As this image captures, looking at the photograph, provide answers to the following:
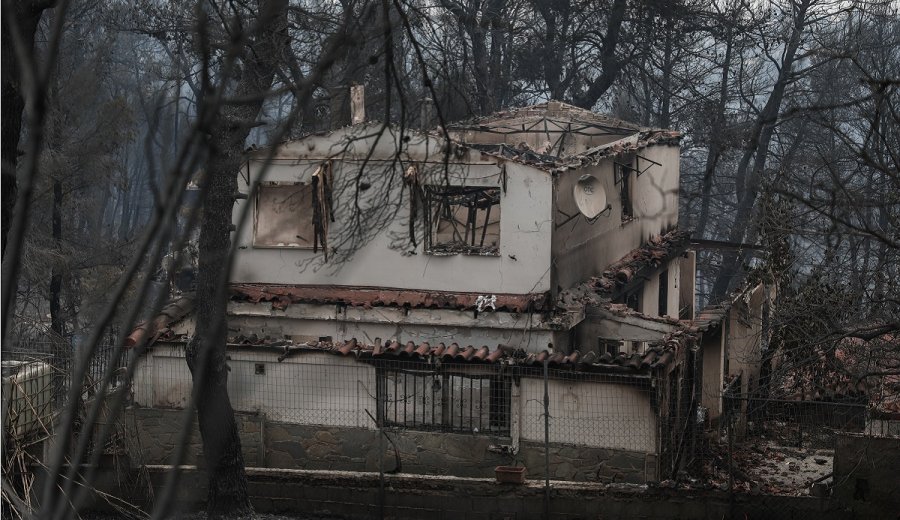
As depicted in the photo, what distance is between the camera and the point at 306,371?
15.5 metres

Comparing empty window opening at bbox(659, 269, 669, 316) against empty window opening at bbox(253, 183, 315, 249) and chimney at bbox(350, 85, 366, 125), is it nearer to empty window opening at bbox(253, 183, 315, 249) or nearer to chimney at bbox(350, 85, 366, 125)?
chimney at bbox(350, 85, 366, 125)

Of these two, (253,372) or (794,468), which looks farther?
(253,372)

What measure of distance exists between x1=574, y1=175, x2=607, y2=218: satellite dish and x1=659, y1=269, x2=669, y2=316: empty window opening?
16.2 ft

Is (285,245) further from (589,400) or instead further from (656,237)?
(656,237)

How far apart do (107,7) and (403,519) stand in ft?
55.9

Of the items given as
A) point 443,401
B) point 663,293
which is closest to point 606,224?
point 663,293

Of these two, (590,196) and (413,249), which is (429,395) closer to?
(413,249)

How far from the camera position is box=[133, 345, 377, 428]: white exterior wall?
1540 centimetres

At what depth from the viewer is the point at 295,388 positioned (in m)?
15.5

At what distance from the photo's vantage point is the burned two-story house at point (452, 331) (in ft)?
47.3

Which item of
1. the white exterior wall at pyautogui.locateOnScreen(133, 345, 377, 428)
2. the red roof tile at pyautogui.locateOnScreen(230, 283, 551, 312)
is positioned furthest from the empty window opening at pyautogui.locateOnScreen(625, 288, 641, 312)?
the white exterior wall at pyautogui.locateOnScreen(133, 345, 377, 428)

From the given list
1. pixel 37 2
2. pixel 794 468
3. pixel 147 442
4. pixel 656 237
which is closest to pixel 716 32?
pixel 656 237

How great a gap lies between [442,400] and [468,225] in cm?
360

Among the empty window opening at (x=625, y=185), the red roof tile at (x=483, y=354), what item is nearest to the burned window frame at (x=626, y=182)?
the empty window opening at (x=625, y=185)
